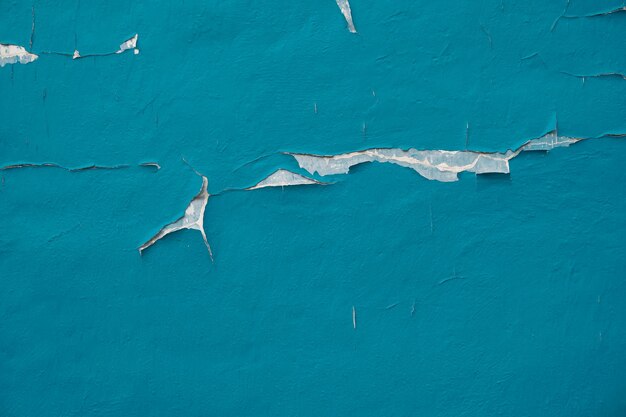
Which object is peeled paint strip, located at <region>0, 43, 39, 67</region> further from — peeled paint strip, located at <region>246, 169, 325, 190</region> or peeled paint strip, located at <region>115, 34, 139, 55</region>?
peeled paint strip, located at <region>246, 169, 325, 190</region>

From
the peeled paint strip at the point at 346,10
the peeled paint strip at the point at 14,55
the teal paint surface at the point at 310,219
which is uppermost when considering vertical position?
the peeled paint strip at the point at 346,10

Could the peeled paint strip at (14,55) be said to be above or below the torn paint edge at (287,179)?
above

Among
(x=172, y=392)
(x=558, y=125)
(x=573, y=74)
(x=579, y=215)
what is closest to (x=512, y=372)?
(x=579, y=215)

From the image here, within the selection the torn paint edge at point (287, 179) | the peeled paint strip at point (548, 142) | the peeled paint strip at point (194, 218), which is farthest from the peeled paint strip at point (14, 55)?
the peeled paint strip at point (548, 142)

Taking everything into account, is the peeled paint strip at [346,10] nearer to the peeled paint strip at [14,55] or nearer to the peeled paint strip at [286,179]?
the peeled paint strip at [286,179]

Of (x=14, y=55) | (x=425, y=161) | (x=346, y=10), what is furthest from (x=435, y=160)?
(x=14, y=55)
